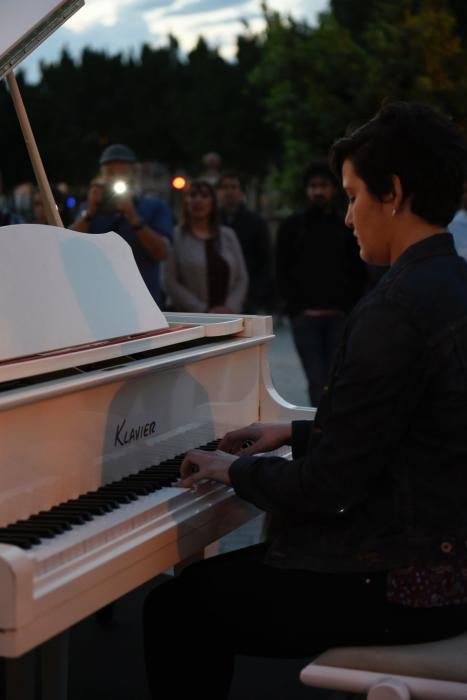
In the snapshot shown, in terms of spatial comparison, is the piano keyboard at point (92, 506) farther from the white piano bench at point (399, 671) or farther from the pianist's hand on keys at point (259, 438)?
the white piano bench at point (399, 671)

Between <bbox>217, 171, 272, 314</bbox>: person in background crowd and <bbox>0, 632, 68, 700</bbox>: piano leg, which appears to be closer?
<bbox>0, 632, 68, 700</bbox>: piano leg

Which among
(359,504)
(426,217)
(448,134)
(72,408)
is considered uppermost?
(448,134)

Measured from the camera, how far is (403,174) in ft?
8.15

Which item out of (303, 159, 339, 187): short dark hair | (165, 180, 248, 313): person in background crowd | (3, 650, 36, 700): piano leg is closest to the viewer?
(3, 650, 36, 700): piano leg

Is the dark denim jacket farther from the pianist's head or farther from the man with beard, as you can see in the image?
the man with beard

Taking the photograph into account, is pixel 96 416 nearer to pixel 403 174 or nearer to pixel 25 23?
pixel 403 174

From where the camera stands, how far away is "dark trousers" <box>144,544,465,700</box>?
8.37ft

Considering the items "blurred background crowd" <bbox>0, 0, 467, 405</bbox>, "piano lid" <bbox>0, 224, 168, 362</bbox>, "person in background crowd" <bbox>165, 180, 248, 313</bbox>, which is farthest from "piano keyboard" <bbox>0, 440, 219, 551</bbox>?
"person in background crowd" <bbox>165, 180, 248, 313</bbox>

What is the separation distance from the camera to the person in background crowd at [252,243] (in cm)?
867

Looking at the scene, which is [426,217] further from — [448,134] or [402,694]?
[402,694]

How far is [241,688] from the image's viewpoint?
410cm

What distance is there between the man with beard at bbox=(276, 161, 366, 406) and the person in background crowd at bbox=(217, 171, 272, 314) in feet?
3.67

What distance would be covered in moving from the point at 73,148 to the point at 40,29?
1865 inches

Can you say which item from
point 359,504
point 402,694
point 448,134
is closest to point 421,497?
point 359,504
